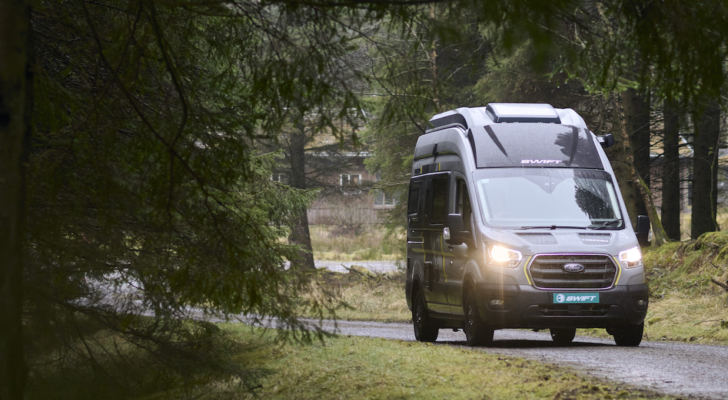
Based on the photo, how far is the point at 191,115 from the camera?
688 centimetres

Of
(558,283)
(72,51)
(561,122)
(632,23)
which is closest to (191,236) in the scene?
(72,51)

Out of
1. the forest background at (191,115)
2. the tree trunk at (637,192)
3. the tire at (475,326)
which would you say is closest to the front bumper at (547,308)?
the tire at (475,326)

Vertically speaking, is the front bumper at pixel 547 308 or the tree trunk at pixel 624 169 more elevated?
the tree trunk at pixel 624 169

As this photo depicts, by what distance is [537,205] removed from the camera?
34.2 ft

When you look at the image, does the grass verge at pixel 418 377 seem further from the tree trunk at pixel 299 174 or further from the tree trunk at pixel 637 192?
the tree trunk at pixel 299 174

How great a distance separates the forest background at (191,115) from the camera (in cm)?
524

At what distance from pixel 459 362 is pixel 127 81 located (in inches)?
161

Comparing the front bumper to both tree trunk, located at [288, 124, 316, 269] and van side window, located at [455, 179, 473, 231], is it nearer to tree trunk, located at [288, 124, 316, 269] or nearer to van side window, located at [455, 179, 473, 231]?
van side window, located at [455, 179, 473, 231]

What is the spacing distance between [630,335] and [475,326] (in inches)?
80.2

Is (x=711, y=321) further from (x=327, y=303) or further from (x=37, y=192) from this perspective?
(x=37, y=192)

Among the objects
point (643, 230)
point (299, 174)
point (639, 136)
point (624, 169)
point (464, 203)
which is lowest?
point (643, 230)

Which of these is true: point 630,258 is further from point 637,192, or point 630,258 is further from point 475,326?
point 637,192

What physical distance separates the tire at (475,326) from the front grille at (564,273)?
85 cm

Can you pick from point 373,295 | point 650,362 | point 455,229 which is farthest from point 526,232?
point 373,295
